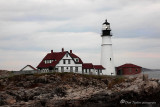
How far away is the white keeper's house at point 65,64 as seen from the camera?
65.2 meters

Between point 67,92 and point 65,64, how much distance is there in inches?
874

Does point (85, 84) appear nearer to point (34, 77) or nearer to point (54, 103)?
point (34, 77)

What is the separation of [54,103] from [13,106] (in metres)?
5.30

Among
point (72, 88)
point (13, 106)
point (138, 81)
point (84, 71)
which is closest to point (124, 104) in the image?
point (138, 81)

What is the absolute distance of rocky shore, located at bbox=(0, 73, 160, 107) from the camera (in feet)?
128

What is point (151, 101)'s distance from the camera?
136 ft

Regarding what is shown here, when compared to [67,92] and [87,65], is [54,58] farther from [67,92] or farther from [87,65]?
[67,92]

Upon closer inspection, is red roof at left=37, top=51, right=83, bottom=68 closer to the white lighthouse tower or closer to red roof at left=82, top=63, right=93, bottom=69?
red roof at left=82, top=63, right=93, bottom=69

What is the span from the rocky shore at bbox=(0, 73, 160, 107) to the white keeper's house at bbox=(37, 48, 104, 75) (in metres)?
12.7

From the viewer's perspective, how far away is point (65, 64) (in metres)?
65.8

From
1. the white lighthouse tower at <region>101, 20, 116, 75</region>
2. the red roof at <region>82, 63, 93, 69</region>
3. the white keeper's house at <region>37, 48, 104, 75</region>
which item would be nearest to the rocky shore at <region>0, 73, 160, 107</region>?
the white keeper's house at <region>37, 48, 104, 75</region>

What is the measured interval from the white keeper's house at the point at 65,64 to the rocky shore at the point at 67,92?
41.6 feet

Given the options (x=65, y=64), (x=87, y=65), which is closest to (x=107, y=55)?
(x=87, y=65)

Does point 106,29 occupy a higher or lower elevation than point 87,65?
higher
